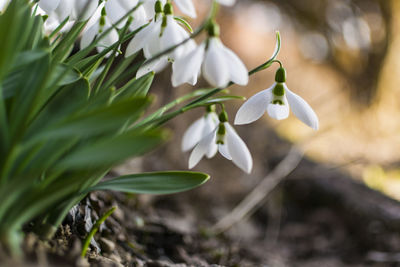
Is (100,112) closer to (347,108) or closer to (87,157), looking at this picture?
(87,157)

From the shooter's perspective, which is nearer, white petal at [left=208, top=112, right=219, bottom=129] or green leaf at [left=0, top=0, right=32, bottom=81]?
green leaf at [left=0, top=0, right=32, bottom=81]

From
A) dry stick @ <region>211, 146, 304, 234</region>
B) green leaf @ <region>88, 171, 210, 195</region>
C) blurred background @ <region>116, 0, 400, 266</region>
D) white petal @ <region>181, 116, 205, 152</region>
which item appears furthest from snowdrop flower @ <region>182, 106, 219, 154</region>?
dry stick @ <region>211, 146, 304, 234</region>

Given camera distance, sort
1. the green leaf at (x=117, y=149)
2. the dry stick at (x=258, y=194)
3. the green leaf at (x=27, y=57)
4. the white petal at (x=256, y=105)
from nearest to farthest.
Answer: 1. the green leaf at (x=117, y=149)
2. the green leaf at (x=27, y=57)
3. the white petal at (x=256, y=105)
4. the dry stick at (x=258, y=194)

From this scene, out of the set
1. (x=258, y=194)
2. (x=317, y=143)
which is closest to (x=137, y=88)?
(x=258, y=194)

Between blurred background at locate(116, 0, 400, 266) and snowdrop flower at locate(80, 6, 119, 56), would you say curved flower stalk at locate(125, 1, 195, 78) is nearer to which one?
snowdrop flower at locate(80, 6, 119, 56)

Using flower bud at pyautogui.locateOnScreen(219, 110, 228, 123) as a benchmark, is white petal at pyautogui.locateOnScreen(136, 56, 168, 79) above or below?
above

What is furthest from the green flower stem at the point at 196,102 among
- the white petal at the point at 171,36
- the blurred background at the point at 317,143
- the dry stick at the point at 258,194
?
the dry stick at the point at 258,194

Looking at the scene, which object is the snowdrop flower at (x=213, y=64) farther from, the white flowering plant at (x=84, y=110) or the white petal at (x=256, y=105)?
the white petal at (x=256, y=105)
